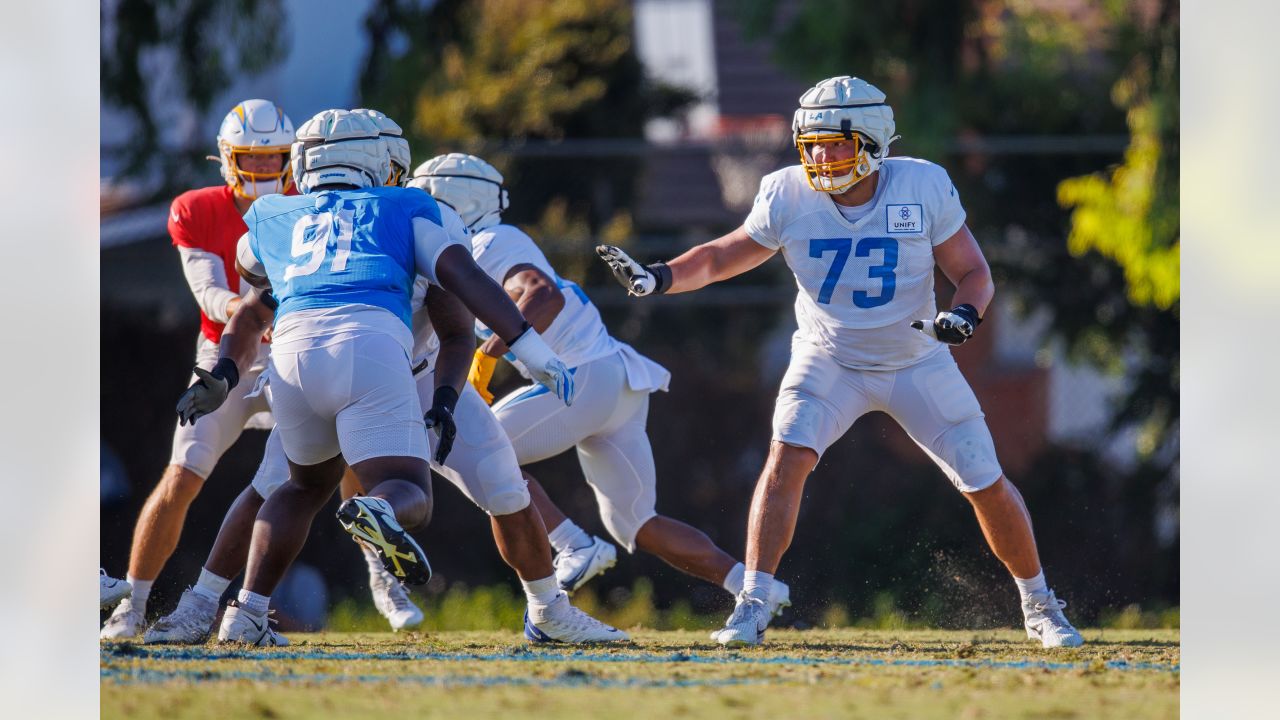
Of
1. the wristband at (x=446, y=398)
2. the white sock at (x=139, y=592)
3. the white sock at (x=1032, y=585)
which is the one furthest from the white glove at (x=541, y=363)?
the white sock at (x=139, y=592)

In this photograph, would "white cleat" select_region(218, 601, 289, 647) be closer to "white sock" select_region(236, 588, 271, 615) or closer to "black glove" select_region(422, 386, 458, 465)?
"white sock" select_region(236, 588, 271, 615)

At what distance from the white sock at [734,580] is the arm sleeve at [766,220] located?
117 centimetres

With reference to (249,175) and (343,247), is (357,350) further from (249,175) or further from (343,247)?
(249,175)

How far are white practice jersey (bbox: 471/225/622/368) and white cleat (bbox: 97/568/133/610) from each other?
1.51 m

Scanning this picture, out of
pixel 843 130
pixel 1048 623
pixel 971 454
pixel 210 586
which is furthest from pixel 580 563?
pixel 843 130

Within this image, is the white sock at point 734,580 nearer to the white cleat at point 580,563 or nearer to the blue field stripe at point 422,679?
Result: the white cleat at point 580,563

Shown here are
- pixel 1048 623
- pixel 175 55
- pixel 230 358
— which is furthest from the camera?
pixel 175 55

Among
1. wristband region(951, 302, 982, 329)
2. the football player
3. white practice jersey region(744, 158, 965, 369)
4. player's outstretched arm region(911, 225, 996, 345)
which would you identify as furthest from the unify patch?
the football player

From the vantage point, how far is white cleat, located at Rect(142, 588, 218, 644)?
5.47 meters

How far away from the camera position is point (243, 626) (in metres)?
5.28

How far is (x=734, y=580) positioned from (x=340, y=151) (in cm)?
209
